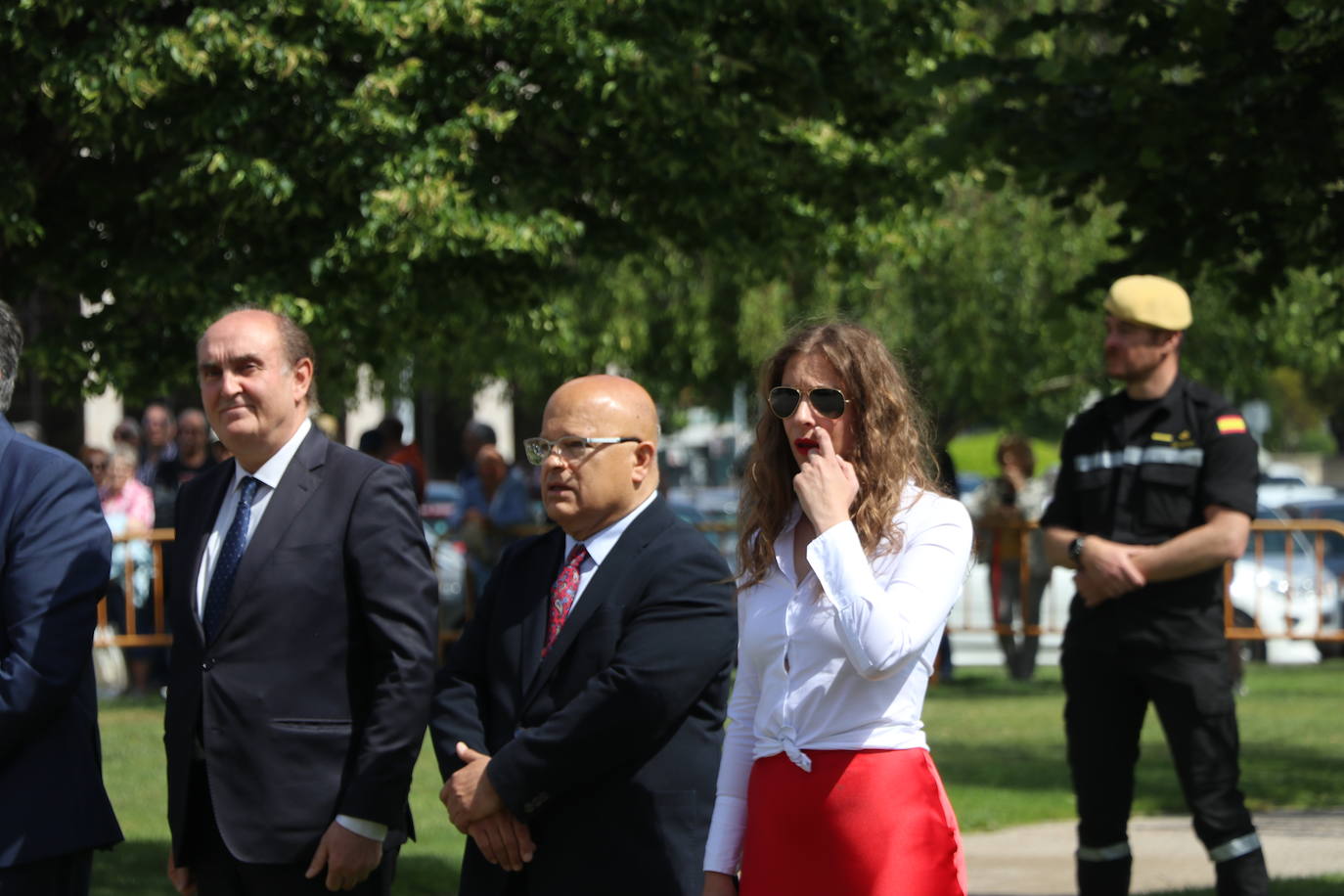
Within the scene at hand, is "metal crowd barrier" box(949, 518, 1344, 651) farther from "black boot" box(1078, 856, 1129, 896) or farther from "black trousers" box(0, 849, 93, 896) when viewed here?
"black trousers" box(0, 849, 93, 896)

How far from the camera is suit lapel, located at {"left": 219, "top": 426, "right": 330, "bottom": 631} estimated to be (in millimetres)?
4414

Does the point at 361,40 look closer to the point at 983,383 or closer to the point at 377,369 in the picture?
the point at 377,369

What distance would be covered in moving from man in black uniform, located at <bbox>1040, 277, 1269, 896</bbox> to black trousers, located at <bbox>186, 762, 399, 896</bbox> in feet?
8.22

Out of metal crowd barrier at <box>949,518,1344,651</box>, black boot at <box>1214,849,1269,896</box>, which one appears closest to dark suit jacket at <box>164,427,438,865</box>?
black boot at <box>1214,849,1269,896</box>

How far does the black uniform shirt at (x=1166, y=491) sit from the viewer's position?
5.97 m

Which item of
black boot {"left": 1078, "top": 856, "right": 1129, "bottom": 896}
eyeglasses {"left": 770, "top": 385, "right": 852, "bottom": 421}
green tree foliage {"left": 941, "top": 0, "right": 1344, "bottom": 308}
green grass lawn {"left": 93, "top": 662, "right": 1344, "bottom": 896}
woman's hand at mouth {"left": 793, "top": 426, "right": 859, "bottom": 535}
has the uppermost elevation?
green tree foliage {"left": 941, "top": 0, "right": 1344, "bottom": 308}

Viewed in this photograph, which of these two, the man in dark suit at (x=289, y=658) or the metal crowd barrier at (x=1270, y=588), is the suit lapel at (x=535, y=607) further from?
the metal crowd barrier at (x=1270, y=588)

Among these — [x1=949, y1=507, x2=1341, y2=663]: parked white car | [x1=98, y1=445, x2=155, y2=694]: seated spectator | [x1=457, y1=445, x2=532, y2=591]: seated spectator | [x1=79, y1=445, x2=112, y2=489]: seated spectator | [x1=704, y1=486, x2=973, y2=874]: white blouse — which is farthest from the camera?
[x1=79, y1=445, x2=112, y2=489]: seated spectator

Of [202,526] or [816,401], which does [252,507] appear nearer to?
[202,526]

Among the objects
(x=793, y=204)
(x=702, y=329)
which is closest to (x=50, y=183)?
(x=793, y=204)

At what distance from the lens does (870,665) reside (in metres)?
3.54

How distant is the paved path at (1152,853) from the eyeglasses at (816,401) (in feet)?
14.2

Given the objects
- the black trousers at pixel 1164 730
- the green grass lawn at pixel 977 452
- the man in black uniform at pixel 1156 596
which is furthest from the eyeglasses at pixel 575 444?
the green grass lawn at pixel 977 452

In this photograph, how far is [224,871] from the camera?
4488 mm
